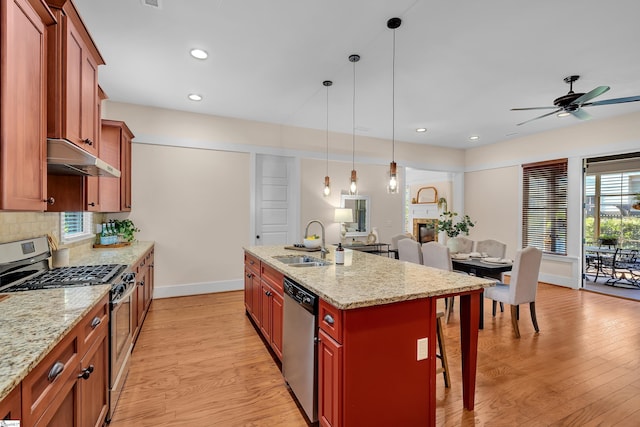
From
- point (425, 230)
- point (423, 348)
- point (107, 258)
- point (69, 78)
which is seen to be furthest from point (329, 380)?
point (425, 230)

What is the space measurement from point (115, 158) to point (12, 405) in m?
3.46

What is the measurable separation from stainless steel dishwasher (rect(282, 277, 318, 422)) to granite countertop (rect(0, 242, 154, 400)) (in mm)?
1121

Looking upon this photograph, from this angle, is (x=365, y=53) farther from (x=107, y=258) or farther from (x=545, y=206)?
(x=545, y=206)

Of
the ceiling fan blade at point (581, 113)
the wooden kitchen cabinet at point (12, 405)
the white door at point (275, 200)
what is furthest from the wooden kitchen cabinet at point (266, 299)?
the ceiling fan blade at point (581, 113)

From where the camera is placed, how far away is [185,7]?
2373 millimetres

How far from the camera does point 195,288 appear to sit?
480cm

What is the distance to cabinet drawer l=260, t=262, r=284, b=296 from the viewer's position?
2502mm

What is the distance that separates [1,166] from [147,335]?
2.61 m

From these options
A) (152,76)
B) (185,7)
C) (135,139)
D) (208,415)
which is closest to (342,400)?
(208,415)

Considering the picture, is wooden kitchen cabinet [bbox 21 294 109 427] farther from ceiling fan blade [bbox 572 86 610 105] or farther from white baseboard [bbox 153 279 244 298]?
ceiling fan blade [bbox 572 86 610 105]

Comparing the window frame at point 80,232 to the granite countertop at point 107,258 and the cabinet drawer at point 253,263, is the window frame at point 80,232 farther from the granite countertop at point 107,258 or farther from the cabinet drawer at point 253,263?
the cabinet drawer at point 253,263

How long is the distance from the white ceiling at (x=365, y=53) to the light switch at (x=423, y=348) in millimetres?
2409

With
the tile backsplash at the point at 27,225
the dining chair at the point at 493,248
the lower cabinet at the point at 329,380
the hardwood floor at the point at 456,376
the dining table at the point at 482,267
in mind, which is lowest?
the hardwood floor at the point at 456,376

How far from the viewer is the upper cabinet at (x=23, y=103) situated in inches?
47.8
